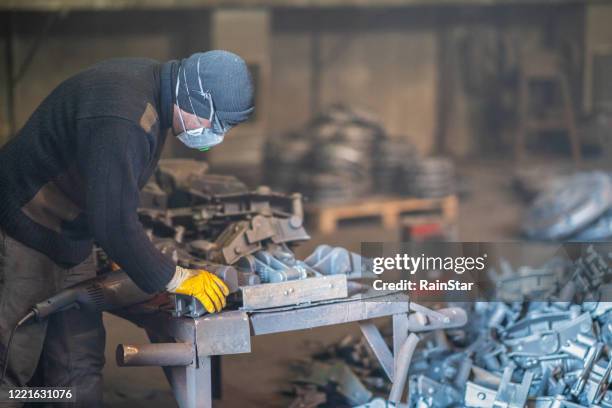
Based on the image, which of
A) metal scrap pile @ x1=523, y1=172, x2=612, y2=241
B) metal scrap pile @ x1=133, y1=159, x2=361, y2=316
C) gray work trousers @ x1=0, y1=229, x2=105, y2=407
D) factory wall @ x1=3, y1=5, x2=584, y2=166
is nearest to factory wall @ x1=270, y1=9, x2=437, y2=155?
factory wall @ x1=3, y1=5, x2=584, y2=166

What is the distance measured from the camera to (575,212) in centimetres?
622

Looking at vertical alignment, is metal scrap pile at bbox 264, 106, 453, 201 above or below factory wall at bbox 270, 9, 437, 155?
below

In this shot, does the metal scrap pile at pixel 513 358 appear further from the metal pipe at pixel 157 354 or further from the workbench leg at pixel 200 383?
the metal pipe at pixel 157 354

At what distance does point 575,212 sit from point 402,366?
3405 mm

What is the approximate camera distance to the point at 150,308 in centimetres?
304

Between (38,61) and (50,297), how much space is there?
13.6 ft

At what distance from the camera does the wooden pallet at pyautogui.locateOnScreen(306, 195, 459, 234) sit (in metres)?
6.73

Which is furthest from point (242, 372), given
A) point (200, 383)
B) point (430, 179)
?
point (430, 179)

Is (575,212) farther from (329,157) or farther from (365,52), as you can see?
(365,52)

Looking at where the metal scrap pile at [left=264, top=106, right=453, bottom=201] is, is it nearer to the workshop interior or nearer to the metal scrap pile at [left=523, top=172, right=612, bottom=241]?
the workshop interior

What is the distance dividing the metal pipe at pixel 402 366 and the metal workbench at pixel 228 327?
0.03m

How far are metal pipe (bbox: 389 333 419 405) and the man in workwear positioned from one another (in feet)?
2.44

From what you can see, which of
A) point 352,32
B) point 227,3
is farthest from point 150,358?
point 352,32

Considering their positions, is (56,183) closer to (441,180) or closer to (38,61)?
(38,61)
